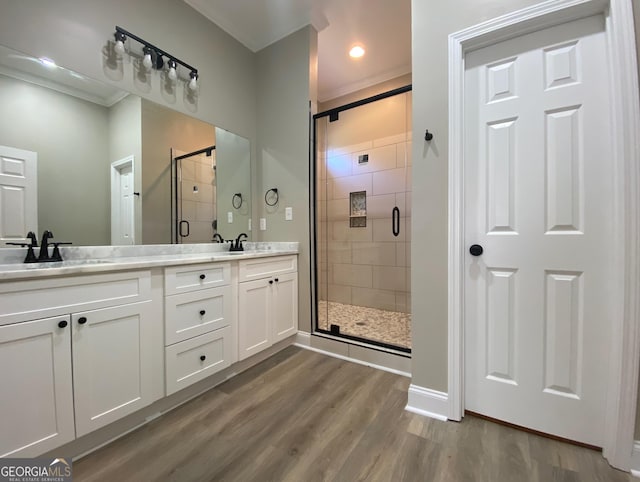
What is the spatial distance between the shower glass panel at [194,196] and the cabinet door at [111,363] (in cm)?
92

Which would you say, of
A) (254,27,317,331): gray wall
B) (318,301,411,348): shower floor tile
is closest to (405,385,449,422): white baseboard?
(318,301,411,348): shower floor tile

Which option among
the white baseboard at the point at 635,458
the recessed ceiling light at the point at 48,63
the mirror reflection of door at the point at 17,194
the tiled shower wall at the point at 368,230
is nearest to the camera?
the white baseboard at the point at 635,458

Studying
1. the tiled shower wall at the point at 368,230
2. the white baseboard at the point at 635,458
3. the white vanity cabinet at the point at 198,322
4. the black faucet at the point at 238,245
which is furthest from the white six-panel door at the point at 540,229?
the black faucet at the point at 238,245

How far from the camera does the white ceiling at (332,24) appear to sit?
86.9 inches

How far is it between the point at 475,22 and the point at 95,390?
2.58 m

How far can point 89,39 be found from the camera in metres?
1.60

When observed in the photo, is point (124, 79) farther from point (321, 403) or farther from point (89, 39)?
point (321, 403)

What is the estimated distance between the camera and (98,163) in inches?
65.7

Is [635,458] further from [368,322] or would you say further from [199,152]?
[199,152]

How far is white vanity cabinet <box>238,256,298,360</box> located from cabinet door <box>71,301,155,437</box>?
2.01 ft

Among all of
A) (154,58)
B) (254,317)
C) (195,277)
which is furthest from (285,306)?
(154,58)

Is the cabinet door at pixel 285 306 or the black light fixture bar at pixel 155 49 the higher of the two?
the black light fixture bar at pixel 155 49

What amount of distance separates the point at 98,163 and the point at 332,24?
2.34m

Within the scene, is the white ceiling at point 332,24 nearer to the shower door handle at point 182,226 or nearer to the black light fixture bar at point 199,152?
the black light fixture bar at point 199,152
